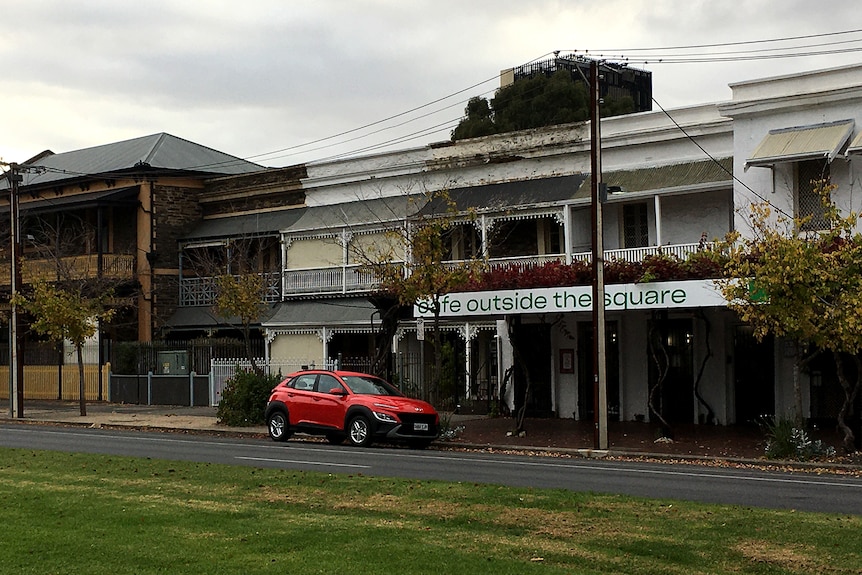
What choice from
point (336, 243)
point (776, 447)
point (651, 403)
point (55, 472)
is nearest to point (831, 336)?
point (776, 447)

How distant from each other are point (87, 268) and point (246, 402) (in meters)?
15.9

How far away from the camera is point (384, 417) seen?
72.5ft

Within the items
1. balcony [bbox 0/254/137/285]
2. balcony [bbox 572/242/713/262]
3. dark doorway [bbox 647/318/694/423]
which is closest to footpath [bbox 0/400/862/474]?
dark doorway [bbox 647/318/694/423]

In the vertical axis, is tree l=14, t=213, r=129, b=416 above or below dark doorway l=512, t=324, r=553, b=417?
above

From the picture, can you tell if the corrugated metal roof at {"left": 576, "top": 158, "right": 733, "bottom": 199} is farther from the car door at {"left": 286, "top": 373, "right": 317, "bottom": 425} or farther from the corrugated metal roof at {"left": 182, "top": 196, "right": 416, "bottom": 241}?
the car door at {"left": 286, "top": 373, "right": 317, "bottom": 425}

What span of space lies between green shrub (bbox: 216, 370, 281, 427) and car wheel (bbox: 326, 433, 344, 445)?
5269 mm

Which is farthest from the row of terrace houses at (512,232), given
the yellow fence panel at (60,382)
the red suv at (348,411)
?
the red suv at (348,411)

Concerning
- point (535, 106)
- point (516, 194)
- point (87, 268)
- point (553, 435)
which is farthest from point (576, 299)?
point (535, 106)

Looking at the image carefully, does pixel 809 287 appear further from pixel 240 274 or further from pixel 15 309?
pixel 15 309

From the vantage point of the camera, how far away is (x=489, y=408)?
30875 millimetres

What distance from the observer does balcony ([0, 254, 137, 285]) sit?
4109cm

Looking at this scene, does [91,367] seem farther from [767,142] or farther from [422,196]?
[767,142]

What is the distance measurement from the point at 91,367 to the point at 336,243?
1099 cm

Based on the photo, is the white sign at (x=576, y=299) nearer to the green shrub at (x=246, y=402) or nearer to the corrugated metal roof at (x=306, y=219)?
the green shrub at (x=246, y=402)
